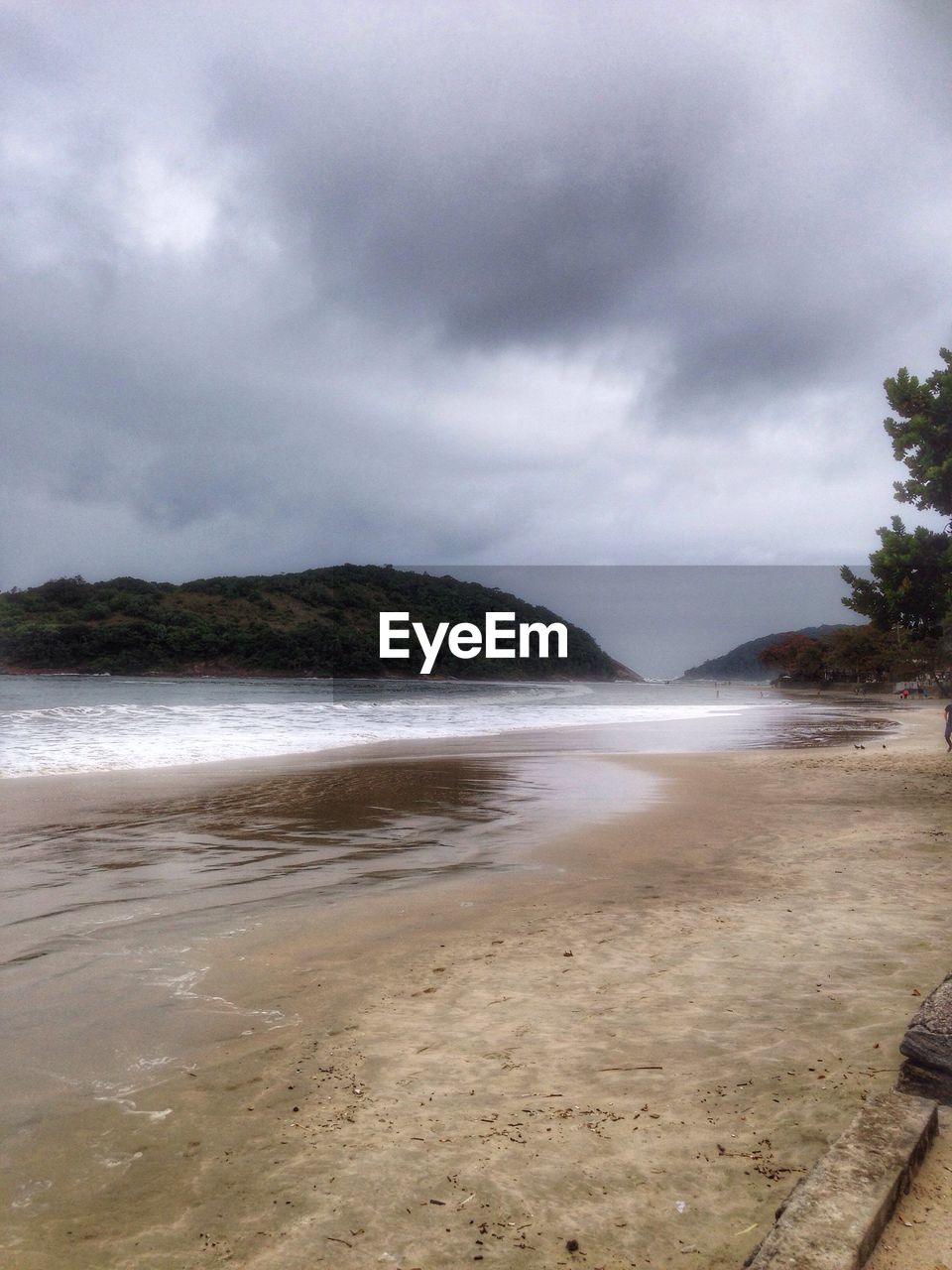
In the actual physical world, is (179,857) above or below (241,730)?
above

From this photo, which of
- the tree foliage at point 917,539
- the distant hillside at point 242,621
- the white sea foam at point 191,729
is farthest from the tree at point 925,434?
the distant hillside at point 242,621

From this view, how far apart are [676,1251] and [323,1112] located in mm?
1477

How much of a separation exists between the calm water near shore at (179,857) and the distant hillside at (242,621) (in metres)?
77.9

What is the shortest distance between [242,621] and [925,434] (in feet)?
347

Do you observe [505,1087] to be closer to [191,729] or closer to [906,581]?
[906,581]

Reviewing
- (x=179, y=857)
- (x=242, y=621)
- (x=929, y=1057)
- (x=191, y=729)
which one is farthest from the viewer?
(x=242, y=621)

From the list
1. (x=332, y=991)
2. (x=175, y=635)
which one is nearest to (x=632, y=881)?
(x=332, y=991)

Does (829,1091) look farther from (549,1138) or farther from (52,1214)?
(52,1214)

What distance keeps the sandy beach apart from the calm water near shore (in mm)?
237

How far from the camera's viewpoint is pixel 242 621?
112125mm

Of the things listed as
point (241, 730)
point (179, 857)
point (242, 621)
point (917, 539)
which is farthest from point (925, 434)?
point (242, 621)

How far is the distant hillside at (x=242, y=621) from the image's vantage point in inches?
3755

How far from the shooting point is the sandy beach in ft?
8.80

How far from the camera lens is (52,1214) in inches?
111
